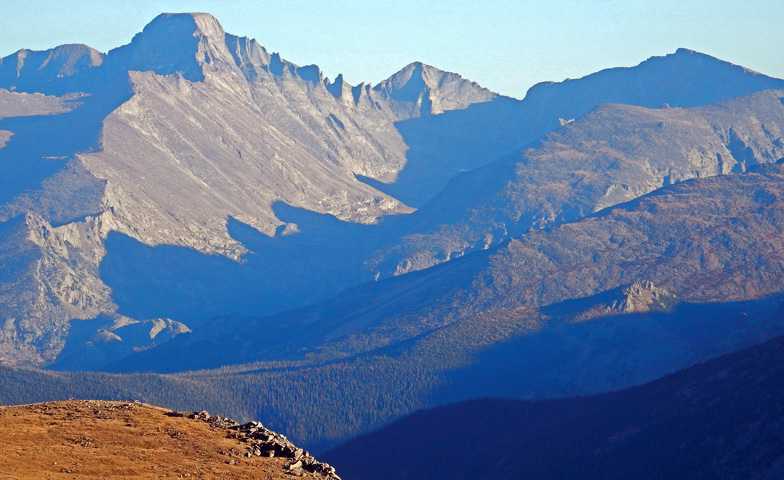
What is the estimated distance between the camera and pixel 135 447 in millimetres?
94438

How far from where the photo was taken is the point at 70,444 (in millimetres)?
93312

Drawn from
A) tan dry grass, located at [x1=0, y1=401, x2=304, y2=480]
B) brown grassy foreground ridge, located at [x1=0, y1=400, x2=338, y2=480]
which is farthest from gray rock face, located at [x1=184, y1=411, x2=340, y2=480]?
tan dry grass, located at [x1=0, y1=401, x2=304, y2=480]

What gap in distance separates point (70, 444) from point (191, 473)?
12241 mm

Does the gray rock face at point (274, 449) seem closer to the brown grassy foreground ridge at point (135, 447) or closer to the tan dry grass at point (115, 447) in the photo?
the brown grassy foreground ridge at point (135, 447)

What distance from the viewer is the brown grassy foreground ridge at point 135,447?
86.8 metres

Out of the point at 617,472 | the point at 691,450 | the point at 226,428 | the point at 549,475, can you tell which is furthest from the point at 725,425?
the point at 226,428

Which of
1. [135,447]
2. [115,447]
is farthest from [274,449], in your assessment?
[115,447]

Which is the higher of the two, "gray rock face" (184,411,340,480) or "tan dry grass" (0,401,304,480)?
"tan dry grass" (0,401,304,480)

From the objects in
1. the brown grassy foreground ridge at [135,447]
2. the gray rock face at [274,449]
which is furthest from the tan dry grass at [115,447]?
the gray rock face at [274,449]

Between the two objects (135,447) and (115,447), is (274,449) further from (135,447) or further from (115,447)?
(115,447)

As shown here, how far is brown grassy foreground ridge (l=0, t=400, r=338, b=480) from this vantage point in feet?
285

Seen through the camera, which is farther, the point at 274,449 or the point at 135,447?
the point at 274,449

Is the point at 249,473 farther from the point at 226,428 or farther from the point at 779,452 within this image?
the point at 779,452

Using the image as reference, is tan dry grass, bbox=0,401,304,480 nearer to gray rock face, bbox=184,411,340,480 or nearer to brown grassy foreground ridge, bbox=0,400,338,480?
brown grassy foreground ridge, bbox=0,400,338,480
